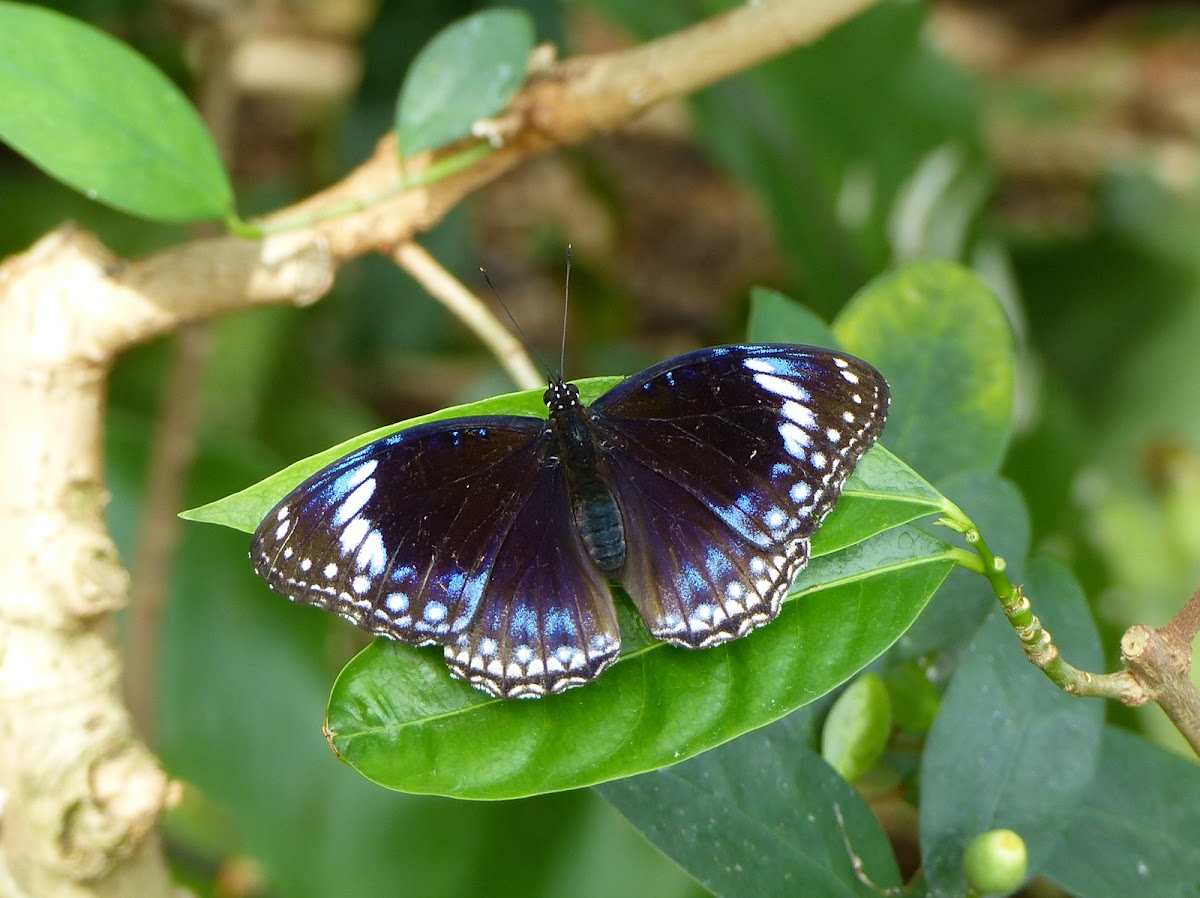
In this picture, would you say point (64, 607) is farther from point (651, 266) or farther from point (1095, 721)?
point (651, 266)

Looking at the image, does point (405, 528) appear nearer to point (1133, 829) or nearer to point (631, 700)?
point (631, 700)

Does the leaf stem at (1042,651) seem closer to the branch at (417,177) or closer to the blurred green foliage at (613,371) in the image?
the blurred green foliage at (613,371)

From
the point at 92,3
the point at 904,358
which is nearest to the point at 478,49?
the point at 904,358

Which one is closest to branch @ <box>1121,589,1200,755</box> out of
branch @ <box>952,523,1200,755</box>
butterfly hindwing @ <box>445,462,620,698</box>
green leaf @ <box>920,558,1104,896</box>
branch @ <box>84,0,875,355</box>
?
branch @ <box>952,523,1200,755</box>

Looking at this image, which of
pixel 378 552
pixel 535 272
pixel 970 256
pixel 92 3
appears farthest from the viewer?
pixel 535 272

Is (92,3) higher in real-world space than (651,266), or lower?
higher

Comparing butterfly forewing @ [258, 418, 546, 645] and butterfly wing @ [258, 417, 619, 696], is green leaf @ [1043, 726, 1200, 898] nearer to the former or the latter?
butterfly wing @ [258, 417, 619, 696]

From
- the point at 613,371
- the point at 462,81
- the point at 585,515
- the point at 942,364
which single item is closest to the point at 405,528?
the point at 585,515
